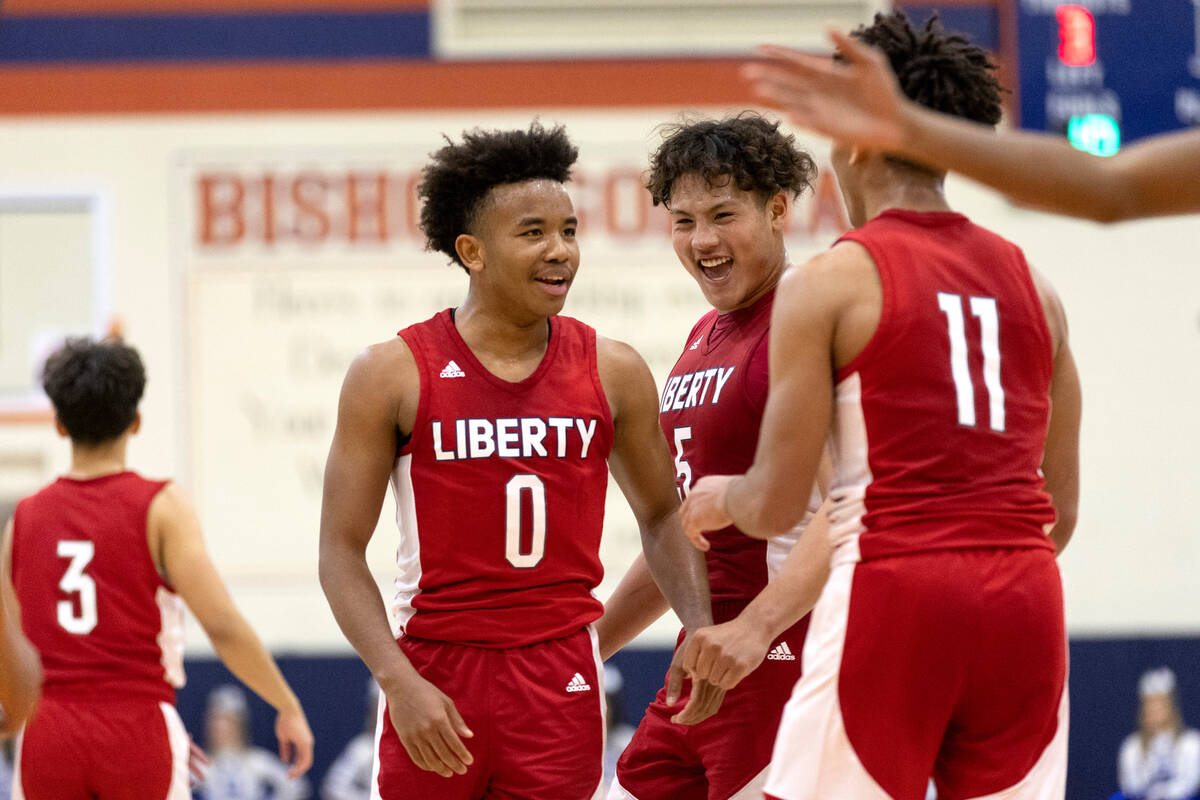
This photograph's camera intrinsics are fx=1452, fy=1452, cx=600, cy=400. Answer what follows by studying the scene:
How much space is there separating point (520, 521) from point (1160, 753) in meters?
6.59

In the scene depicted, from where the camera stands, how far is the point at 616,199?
902 centimetres

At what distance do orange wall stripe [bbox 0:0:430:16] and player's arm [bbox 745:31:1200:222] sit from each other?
7.17m

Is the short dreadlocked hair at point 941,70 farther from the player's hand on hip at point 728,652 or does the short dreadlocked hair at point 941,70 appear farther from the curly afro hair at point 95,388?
the curly afro hair at point 95,388

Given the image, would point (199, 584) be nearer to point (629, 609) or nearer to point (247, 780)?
point (629, 609)

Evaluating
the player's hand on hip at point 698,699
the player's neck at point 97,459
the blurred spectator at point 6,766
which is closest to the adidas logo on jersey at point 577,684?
the player's hand on hip at point 698,699

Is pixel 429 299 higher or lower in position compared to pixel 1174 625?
higher

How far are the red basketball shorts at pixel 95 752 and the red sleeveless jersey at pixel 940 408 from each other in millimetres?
2384

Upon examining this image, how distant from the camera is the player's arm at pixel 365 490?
3037 millimetres

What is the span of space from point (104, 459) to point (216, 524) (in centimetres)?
452

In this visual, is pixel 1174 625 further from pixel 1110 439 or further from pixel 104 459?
pixel 104 459

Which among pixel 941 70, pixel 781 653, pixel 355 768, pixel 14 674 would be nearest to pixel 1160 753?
pixel 355 768

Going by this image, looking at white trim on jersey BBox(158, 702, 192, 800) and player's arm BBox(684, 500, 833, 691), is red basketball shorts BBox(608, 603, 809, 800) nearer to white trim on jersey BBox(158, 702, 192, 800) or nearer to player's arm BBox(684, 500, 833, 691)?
player's arm BBox(684, 500, 833, 691)

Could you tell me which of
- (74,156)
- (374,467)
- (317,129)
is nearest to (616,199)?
(317,129)

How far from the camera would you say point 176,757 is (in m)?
4.14
